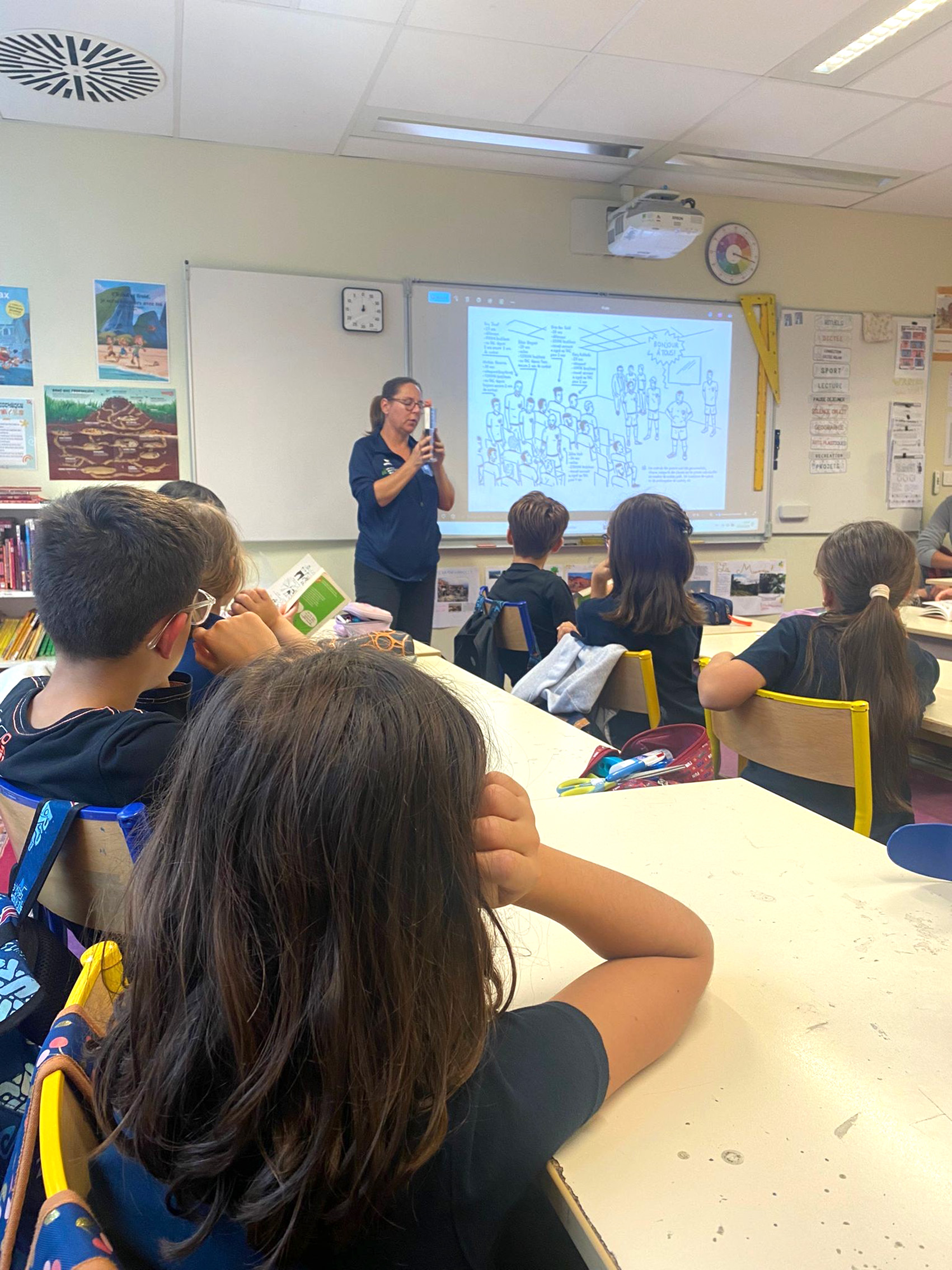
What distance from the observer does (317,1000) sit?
0.47 meters

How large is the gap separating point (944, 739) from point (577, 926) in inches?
80.9

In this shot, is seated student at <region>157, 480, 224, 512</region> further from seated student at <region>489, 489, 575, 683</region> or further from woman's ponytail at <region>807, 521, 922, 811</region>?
woman's ponytail at <region>807, 521, 922, 811</region>

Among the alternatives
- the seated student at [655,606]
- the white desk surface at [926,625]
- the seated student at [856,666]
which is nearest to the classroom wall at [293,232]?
the white desk surface at [926,625]

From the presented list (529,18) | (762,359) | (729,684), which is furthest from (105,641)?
(762,359)

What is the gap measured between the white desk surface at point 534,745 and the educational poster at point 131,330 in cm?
240

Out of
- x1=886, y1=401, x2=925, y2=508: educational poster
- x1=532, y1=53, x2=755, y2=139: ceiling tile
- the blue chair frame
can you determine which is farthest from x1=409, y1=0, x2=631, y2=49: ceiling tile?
x1=886, y1=401, x2=925, y2=508: educational poster

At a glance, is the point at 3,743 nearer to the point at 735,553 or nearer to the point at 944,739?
the point at 944,739

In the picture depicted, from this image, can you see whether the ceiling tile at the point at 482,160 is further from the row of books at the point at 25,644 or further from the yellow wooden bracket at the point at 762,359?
the row of books at the point at 25,644

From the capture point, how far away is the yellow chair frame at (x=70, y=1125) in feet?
1.44

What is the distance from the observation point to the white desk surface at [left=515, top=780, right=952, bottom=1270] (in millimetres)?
492

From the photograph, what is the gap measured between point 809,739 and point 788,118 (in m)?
2.88

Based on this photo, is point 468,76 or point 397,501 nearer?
point 468,76

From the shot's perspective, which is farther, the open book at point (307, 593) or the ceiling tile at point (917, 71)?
the ceiling tile at point (917, 71)

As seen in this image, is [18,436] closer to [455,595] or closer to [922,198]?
[455,595]
